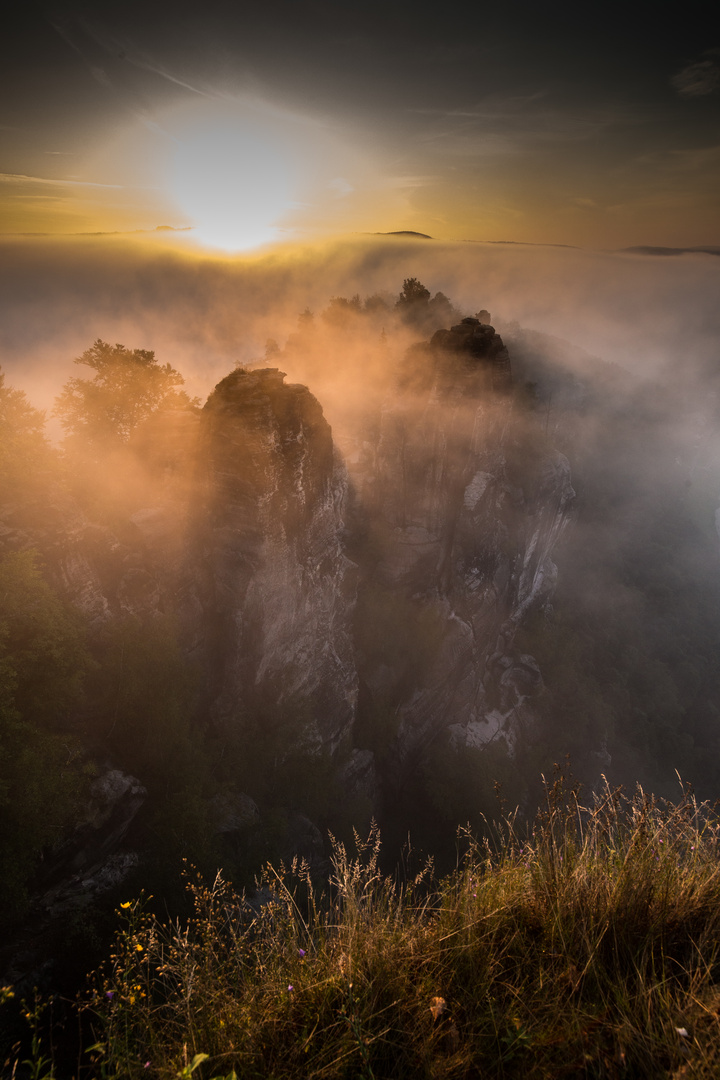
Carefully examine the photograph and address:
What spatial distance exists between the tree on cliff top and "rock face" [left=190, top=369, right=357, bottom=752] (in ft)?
10.5

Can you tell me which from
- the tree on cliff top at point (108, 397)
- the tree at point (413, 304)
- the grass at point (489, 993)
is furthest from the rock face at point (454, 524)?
the grass at point (489, 993)

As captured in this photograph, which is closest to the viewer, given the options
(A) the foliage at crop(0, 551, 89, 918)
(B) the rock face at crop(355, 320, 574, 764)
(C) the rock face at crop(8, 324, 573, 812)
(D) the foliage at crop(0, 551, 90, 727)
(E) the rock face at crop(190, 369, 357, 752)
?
(A) the foliage at crop(0, 551, 89, 918)

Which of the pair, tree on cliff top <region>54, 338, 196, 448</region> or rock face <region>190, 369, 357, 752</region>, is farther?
rock face <region>190, 369, 357, 752</region>

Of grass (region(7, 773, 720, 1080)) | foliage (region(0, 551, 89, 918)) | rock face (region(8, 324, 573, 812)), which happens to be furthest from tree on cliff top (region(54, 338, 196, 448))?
grass (region(7, 773, 720, 1080))

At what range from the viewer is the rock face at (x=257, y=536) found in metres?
19.6

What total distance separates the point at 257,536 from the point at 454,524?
1727cm

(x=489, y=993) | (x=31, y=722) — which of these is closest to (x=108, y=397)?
(x=31, y=722)

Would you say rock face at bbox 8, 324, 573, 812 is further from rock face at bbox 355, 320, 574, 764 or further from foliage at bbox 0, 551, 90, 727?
foliage at bbox 0, 551, 90, 727

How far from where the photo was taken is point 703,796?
39375 mm

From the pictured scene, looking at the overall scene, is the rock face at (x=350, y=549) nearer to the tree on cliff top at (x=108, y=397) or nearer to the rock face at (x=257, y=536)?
the rock face at (x=257, y=536)

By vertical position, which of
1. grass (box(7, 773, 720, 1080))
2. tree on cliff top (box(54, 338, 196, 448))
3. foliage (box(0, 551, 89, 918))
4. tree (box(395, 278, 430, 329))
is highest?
tree (box(395, 278, 430, 329))

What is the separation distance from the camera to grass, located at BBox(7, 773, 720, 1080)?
2.72 metres

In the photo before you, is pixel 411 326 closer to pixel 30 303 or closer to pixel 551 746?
pixel 551 746

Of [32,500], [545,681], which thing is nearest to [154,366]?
[32,500]
